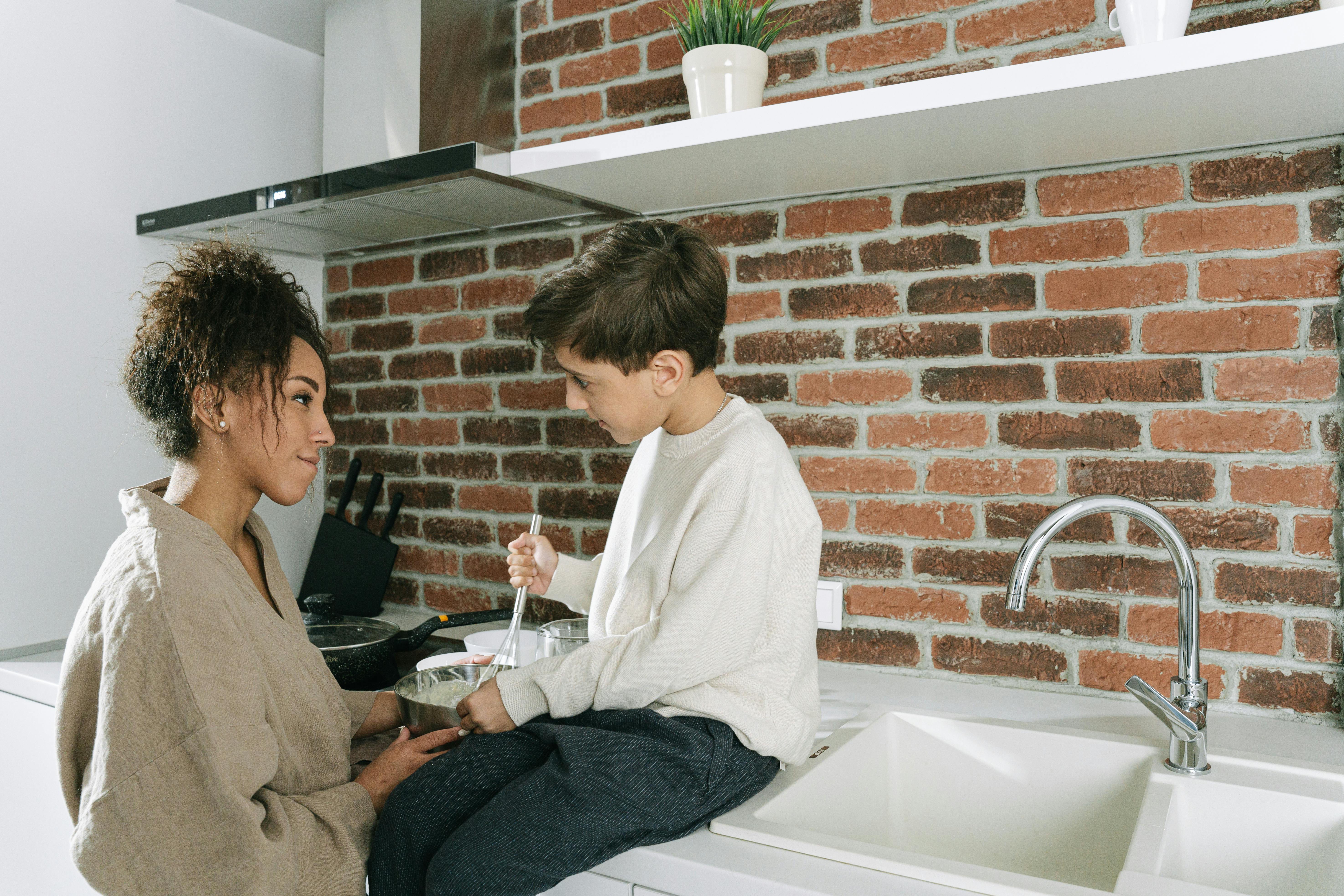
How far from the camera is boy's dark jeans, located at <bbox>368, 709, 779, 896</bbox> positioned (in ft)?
2.83

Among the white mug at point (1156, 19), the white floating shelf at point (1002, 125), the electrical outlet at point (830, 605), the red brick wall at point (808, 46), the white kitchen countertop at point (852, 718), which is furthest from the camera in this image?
the electrical outlet at point (830, 605)

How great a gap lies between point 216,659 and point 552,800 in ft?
1.15

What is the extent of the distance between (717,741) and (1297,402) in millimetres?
874

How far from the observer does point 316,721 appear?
1.05m

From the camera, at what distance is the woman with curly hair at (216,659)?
2.79ft

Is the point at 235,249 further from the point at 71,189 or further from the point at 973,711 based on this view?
the point at 973,711

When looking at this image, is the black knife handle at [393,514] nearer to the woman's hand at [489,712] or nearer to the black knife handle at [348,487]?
the black knife handle at [348,487]

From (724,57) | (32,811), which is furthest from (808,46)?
(32,811)

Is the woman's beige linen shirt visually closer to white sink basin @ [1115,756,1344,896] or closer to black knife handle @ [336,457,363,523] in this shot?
white sink basin @ [1115,756,1344,896]

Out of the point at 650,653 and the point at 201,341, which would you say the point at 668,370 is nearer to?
the point at 650,653

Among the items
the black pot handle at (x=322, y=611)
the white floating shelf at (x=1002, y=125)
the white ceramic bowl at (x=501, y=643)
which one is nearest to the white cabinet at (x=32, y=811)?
the black pot handle at (x=322, y=611)

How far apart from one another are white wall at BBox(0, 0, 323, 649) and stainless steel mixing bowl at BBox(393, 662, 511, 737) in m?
0.84

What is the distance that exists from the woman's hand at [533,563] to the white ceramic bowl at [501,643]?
8cm

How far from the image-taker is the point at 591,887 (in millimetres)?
930
